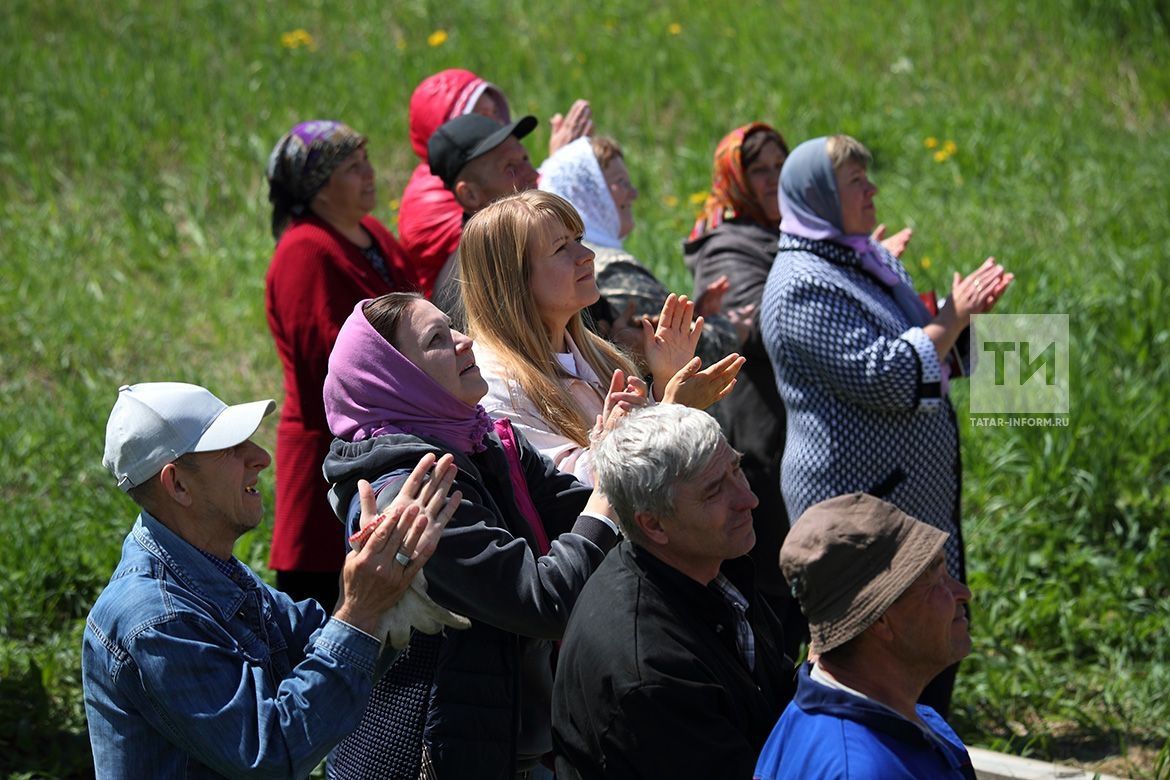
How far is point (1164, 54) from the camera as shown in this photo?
9.55 m

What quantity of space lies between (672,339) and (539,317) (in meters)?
0.33

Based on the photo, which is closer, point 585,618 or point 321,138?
point 585,618

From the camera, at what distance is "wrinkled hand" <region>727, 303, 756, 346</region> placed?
4438 mm

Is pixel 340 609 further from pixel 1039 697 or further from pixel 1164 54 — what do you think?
pixel 1164 54

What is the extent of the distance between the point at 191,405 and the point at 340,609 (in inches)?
19.0

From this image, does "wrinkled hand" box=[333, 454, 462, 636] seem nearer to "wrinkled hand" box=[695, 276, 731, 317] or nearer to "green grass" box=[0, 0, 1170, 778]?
"wrinkled hand" box=[695, 276, 731, 317]

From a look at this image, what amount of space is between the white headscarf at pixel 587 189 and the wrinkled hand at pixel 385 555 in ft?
6.54

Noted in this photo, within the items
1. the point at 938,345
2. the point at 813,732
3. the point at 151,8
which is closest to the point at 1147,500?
the point at 938,345

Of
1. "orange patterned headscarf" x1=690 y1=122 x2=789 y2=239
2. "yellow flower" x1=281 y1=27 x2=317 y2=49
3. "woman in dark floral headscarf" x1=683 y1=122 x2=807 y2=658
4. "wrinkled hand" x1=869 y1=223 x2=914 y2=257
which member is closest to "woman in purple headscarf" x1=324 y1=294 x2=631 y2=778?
"woman in dark floral headscarf" x1=683 y1=122 x2=807 y2=658

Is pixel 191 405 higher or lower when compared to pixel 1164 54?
higher

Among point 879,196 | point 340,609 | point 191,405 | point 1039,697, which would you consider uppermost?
point 191,405

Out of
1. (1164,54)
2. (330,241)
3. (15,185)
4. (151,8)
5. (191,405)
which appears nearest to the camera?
(191,405)

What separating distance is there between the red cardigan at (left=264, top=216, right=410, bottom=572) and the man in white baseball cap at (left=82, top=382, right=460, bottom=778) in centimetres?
165

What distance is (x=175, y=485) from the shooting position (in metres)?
2.49
